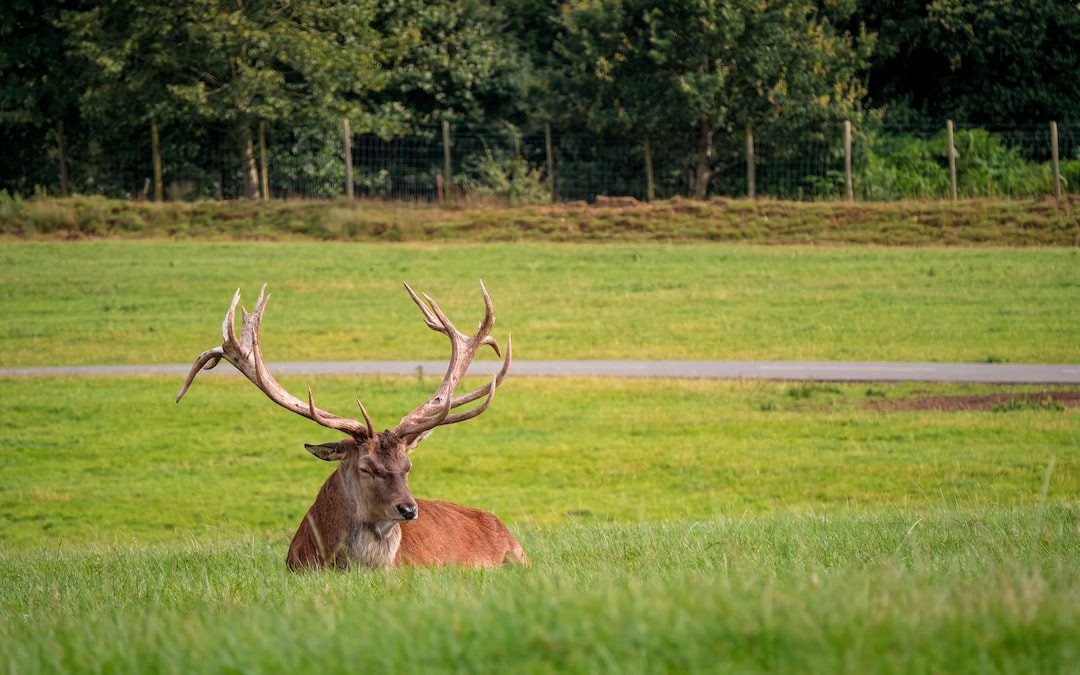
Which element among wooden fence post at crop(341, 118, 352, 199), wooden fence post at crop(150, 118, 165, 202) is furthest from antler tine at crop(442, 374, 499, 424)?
wooden fence post at crop(150, 118, 165, 202)

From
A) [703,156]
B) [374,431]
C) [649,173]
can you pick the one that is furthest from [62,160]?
[374,431]

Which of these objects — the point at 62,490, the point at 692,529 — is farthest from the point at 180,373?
the point at 692,529

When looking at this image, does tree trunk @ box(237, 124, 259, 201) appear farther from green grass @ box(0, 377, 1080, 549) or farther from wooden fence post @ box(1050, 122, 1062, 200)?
green grass @ box(0, 377, 1080, 549)

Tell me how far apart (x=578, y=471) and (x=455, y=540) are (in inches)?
293

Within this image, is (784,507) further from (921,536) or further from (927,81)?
(927,81)

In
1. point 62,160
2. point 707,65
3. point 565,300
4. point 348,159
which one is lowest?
point 565,300

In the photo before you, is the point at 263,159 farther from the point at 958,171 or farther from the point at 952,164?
the point at 958,171

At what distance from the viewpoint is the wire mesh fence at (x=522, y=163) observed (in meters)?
39.0

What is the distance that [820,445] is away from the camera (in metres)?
16.9

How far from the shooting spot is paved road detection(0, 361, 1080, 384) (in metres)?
20.4

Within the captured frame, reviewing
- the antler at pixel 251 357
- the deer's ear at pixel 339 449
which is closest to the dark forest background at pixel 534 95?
the antler at pixel 251 357

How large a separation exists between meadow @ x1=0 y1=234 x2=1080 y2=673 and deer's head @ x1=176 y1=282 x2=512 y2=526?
66 centimetres

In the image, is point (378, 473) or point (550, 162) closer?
point (378, 473)

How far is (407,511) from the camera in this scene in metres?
8.09
